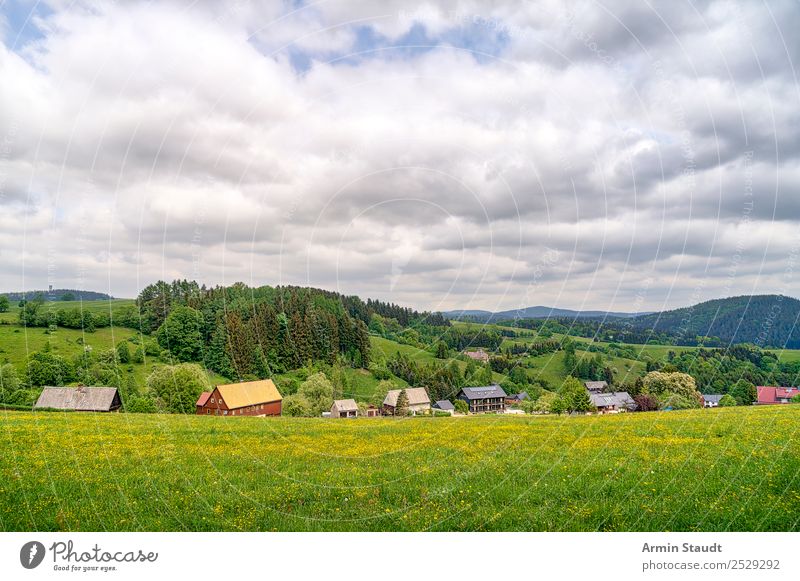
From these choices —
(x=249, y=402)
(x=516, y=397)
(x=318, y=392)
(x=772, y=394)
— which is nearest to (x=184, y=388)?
(x=249, y=402)

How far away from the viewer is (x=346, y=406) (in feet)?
149

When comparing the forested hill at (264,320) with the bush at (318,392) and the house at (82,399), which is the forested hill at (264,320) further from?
the house at (82,399)

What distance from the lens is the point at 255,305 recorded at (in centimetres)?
2700

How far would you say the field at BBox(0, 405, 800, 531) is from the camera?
347 inches

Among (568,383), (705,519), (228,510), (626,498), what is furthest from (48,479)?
(568,383)

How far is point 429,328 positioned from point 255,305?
37.2ft

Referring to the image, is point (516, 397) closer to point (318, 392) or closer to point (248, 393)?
point (318, 392)

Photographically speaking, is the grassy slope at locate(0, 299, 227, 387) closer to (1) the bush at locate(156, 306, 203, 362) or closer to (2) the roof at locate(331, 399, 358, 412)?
(2) the roof at locate(331, 399, 358, 412)
